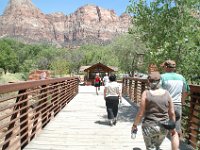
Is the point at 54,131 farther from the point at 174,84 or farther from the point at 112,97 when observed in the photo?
the point at 174,84

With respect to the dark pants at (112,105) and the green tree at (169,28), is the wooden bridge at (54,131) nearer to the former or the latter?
the dark pants at (112,105)

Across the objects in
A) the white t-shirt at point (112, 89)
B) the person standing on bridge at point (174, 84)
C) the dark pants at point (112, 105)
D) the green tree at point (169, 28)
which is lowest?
the dark pants at point (112, 105)

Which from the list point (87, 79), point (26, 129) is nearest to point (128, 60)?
point (87, 79)

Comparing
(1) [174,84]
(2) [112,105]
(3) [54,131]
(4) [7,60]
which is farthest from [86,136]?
(4) [7,60]

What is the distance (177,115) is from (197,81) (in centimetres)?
442

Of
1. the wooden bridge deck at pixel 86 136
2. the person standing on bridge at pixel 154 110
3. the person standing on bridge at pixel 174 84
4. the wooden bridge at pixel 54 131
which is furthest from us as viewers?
the wooden bridge deck at pixel 86 136

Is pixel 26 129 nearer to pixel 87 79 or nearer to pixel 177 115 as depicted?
pixel 177 115

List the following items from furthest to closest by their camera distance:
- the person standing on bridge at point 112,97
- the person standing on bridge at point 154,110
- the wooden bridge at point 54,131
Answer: the person standing on bridge at point 112,97 → the wooden bridge at point 54,131 → the person standing on bridge at point 154,110

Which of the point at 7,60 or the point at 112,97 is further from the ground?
the point at 7,60

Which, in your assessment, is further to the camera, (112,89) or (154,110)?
(112,89)

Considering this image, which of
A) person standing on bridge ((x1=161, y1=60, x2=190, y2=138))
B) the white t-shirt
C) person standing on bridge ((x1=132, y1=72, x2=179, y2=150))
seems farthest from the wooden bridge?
person standing on bridge ((x1=132, y1=72, x2=179, y2=150))

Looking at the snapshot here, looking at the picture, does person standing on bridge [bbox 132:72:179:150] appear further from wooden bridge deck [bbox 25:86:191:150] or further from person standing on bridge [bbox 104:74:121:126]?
person standing on bridge [bbox 104:74:121:126]

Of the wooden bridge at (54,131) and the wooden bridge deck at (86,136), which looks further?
the wooden bridge deck at (86,136)

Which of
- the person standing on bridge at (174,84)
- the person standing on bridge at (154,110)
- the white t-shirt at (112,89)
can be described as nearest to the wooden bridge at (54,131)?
the person standing on bridge at (174,84)
